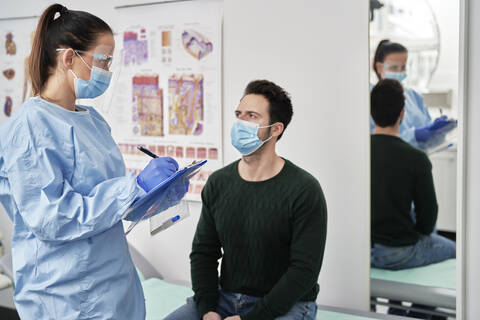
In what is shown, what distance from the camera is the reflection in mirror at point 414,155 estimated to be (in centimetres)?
209

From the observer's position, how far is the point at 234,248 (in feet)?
6.33

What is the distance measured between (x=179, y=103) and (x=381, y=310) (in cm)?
144

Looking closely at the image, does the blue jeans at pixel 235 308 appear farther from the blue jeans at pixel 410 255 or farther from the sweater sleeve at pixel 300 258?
the blue jeans at pixel 410 255

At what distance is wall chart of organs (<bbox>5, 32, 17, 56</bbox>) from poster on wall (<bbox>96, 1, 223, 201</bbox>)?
30.8 inches

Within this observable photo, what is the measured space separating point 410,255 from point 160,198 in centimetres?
134

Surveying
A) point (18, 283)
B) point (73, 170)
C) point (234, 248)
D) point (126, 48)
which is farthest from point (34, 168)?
point (126, 48)

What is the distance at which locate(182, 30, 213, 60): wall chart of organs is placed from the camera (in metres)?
2.61

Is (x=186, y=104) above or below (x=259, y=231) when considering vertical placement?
above

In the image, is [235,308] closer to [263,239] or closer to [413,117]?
[263,239]

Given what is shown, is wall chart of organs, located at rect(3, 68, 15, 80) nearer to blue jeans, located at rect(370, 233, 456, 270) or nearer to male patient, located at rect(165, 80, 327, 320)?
male patient, located at rect(165, 80, 327, 320)

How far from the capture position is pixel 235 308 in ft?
6.28

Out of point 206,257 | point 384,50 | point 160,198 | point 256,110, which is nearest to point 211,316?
point 206,257

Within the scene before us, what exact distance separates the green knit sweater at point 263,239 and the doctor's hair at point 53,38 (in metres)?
0.80

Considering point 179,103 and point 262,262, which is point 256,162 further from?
point 179,103
